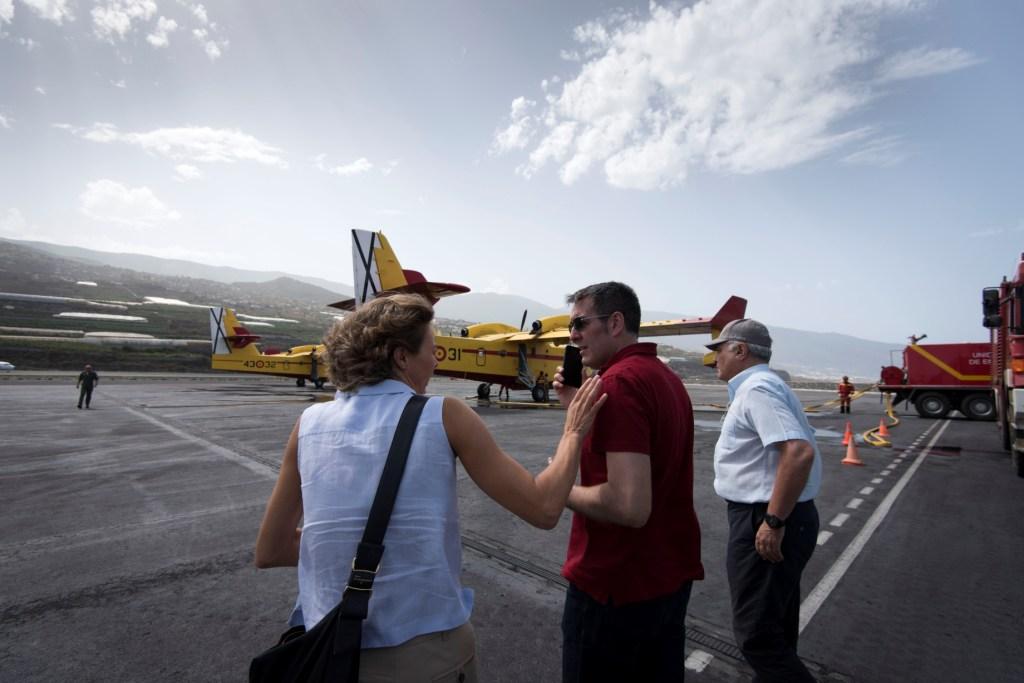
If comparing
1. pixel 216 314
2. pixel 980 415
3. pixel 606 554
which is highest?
pixel 216 314

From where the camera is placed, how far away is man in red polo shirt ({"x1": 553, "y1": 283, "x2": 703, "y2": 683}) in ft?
5.79

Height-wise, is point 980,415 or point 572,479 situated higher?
point 572,479

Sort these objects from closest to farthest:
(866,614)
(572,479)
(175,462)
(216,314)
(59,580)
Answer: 1. (572,479)
2. (866,614)
3. (59,580)
4. (175,462)
5. (216,314)

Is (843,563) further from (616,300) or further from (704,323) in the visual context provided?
(704,323)

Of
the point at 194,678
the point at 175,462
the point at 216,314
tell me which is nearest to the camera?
the point at 194,678

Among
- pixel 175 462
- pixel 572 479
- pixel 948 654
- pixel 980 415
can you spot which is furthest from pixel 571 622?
pixel 980 415

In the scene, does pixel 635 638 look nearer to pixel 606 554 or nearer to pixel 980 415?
pixel 606 554

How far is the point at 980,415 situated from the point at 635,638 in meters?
22.8

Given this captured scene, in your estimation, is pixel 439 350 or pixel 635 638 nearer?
pixel 635 638

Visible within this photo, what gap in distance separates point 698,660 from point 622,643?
161 centimetres

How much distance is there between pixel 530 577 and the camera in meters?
4.07

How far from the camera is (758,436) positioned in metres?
2.64

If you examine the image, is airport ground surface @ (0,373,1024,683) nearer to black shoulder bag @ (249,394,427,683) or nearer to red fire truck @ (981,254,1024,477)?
red fire truck @ (981,254,1024,477)

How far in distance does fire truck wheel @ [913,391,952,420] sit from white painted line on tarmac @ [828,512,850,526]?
654 inches
